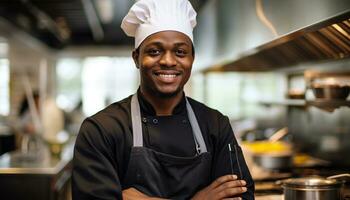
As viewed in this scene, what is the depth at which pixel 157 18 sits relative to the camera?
1672 mm

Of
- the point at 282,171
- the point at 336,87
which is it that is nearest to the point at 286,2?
the point at 336,87

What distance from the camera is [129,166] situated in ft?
5.46

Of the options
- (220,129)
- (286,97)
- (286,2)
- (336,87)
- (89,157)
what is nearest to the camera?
(89,157)

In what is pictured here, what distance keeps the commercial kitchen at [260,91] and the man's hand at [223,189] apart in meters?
0.39

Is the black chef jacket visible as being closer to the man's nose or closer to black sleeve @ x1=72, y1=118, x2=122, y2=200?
black sleeve @ x1=72, y1=118, x2=122, y2=200

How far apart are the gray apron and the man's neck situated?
2.4 inches

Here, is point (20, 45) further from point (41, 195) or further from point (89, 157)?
point (89, 157)

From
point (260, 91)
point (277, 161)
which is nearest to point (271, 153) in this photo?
point (277, 161)

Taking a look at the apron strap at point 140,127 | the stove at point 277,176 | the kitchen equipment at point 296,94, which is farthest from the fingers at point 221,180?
the kitchen equipment at point 296,94

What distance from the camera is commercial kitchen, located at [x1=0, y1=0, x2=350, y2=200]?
217cm

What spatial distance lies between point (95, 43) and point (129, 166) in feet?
31.4

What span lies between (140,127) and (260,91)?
127 inches

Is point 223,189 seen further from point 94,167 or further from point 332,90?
point 332,90

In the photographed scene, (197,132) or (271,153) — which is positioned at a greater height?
(197,132)
